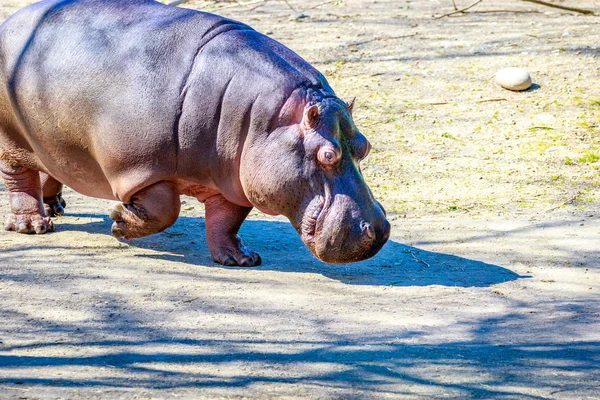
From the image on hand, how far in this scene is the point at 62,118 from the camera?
562 centimetres

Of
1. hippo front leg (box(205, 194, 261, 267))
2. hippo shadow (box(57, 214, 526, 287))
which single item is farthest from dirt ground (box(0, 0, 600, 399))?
hippo front leg (box(205, 194, 261, 267))

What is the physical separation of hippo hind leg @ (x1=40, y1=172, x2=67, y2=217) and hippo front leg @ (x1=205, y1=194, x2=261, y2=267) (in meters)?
1.55

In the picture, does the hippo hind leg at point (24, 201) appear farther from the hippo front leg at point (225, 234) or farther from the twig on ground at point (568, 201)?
the twig on ground at point (568, 201)

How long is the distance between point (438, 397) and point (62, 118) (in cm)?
295

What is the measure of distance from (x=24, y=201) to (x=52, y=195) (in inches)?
19.0

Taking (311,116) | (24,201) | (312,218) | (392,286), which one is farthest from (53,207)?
(392,286)

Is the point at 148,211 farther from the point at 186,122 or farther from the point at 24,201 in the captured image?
the point at 24,201

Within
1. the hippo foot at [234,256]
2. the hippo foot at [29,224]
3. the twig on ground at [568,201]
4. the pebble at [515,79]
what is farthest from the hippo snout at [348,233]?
the pebble at [515,79]

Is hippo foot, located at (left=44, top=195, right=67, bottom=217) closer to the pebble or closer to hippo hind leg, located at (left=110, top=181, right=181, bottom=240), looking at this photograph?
hippo hind leg, located at (left=110, top=181, right=181, bottom=240)

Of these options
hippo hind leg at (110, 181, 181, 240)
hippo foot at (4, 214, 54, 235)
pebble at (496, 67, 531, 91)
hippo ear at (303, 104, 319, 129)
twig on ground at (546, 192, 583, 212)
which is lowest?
twig on ground at (546, 192, 583, 212)

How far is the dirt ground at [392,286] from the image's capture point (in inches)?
156

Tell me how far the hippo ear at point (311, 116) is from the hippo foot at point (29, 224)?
87.2 inches

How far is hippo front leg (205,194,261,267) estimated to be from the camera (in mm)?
5746

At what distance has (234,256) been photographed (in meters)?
5.75
